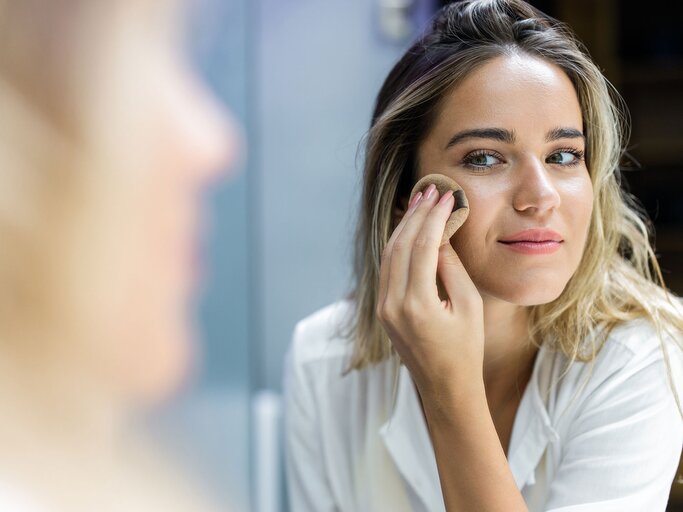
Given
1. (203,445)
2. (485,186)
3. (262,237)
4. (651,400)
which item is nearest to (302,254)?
(262,237)

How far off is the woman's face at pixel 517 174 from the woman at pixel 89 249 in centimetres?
38

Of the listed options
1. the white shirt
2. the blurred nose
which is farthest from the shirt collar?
the blurred nose

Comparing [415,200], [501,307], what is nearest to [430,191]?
[415,200]

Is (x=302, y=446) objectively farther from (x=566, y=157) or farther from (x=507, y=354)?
(x=566, y=157)

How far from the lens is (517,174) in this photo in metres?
0.99

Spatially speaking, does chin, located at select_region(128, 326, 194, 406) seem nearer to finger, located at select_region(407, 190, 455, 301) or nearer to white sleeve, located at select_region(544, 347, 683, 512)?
finger, located at select_region(407, 190, 455, 301)

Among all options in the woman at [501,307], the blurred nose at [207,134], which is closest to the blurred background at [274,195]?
the blurred nose at [207,134]

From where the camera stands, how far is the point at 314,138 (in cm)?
161

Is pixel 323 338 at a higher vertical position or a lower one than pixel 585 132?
lower

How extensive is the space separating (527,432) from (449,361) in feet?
0.95

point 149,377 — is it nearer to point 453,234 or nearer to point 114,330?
point 114,330

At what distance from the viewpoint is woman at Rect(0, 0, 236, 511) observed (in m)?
0.65

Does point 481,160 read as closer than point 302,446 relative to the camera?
Yes

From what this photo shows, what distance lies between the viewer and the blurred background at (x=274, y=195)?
1269 mm
